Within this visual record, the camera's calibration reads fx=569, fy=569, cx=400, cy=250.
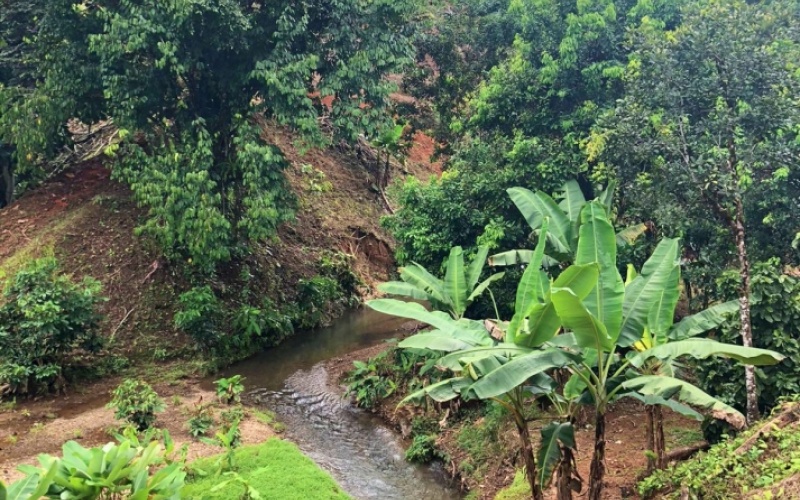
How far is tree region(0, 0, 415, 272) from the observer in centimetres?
1224

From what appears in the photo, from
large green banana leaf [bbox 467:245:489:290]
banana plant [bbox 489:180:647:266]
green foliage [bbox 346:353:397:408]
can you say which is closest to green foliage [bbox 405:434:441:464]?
green foliage [bbox 346:353:397:408]

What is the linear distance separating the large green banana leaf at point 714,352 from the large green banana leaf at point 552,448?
1.03m

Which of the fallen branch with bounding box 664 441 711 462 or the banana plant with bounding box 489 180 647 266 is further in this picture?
the banana plant with bounding box 489 180 647 266

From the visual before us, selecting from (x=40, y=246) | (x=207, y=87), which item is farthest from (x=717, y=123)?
(x=40, y=246)

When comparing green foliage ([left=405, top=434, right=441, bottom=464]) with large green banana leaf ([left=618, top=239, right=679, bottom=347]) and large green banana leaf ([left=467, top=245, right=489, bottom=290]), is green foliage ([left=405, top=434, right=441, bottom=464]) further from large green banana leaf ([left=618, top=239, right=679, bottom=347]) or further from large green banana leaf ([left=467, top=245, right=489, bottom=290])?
large green banana leaf ([left=618, top=239, right=679, bottom=347])

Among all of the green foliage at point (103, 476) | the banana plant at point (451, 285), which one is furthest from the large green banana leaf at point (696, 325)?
the green foliage at point (103, 476)

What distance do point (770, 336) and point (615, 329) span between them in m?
2.84

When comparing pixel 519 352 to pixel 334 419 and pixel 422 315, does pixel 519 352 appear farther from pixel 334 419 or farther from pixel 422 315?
pixel 334 419

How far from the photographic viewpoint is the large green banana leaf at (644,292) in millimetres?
5312

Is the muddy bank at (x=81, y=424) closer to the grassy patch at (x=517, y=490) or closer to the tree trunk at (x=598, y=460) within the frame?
the grassy patch at (x=517, y=490)

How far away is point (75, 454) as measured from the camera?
5.42 m

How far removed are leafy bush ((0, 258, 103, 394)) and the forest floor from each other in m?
6.53

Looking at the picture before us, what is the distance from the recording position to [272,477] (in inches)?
306

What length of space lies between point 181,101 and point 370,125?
4.58 meters
